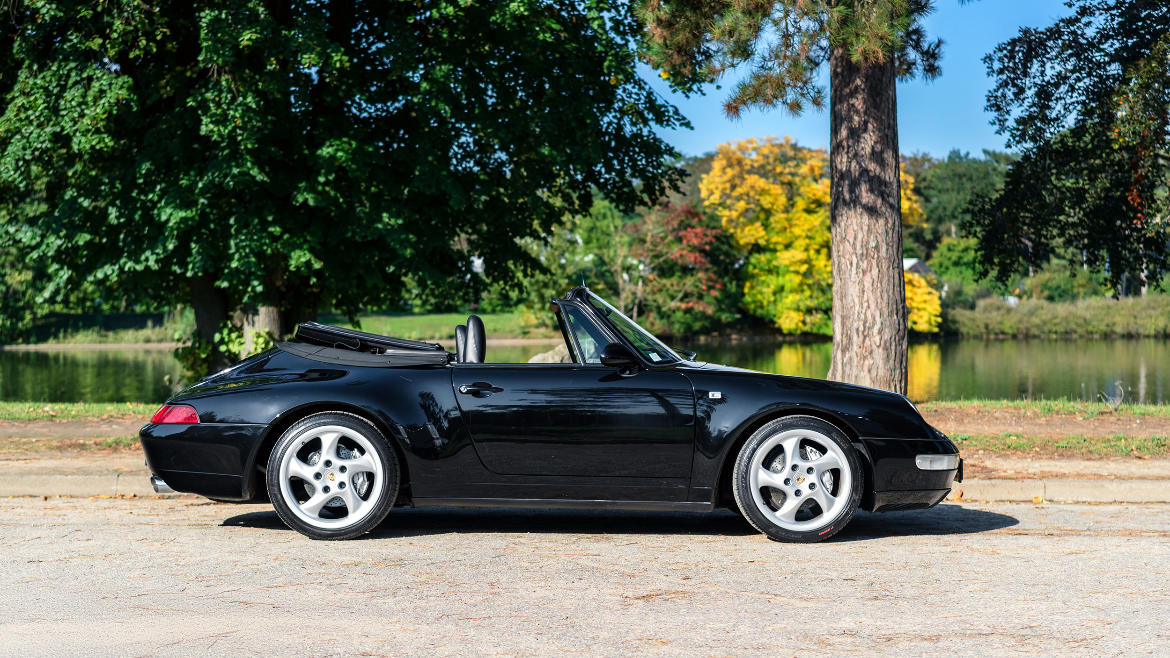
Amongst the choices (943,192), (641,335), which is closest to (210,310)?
(641,335)

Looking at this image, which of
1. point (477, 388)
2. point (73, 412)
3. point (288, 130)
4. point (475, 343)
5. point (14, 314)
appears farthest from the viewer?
point (14, 314)

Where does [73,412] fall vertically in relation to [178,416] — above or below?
below

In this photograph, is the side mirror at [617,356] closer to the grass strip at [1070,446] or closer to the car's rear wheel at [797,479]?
the car's rear wheel at [797,479]

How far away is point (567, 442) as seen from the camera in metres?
5.23

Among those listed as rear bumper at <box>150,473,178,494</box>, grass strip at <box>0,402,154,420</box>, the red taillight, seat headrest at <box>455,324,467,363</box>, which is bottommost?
grass strip at <box>0,402,154,420</box>

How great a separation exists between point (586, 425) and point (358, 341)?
59.6 inches

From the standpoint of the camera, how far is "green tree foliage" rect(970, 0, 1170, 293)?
16.1m

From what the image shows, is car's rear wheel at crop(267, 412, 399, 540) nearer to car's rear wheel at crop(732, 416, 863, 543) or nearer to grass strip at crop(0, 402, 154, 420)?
car's rear wheel at crop(732, 416, 863, 543)

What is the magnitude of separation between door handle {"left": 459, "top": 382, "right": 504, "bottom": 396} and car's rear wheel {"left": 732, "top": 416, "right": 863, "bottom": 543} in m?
1.37

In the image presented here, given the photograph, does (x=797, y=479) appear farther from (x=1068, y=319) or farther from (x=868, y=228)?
(x=1068, y=319)

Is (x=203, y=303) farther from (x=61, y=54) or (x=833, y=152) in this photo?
(x=833, y=152)

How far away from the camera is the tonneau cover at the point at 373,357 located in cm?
555

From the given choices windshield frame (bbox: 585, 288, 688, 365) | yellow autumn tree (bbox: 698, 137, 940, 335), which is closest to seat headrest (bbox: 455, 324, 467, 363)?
windshield frame (bbox: 585, 288, 688, 365)

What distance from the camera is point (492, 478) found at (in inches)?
207
